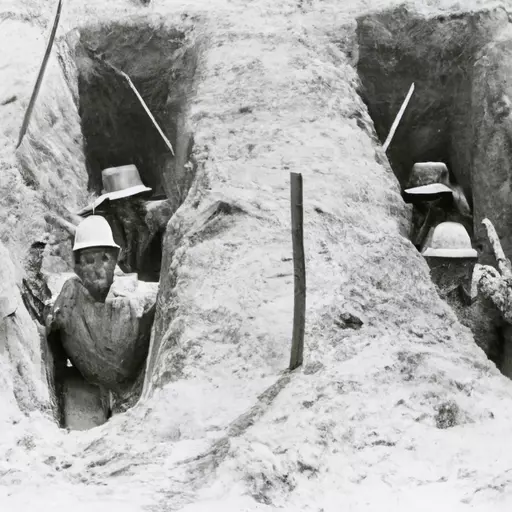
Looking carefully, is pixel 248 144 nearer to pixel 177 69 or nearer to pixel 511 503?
pixel 177 69

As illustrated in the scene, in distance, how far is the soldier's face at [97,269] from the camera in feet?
37.0

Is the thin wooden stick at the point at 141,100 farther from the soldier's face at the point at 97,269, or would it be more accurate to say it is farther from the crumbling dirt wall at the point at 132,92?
the soldier's face at the point at 97,269

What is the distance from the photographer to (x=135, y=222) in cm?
1327

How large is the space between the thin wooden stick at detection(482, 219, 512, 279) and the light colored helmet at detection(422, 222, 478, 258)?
31 cm

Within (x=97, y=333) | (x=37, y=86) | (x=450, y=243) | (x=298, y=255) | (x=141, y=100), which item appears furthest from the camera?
(x=141, y=100)

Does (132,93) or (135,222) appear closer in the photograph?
(135,222)

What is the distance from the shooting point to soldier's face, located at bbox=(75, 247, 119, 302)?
37.0ft

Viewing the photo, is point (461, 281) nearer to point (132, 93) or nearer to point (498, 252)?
point (498, 252)

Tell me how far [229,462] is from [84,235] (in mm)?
3911

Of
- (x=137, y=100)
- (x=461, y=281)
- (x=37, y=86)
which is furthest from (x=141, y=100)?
(x=461, y=281)

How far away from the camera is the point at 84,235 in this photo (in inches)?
451

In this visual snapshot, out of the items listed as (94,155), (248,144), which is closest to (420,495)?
(248,144)

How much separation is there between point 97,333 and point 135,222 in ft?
7.92

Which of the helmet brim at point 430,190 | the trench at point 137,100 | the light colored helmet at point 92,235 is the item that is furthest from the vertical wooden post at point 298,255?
the helmet brim at point 430,190
